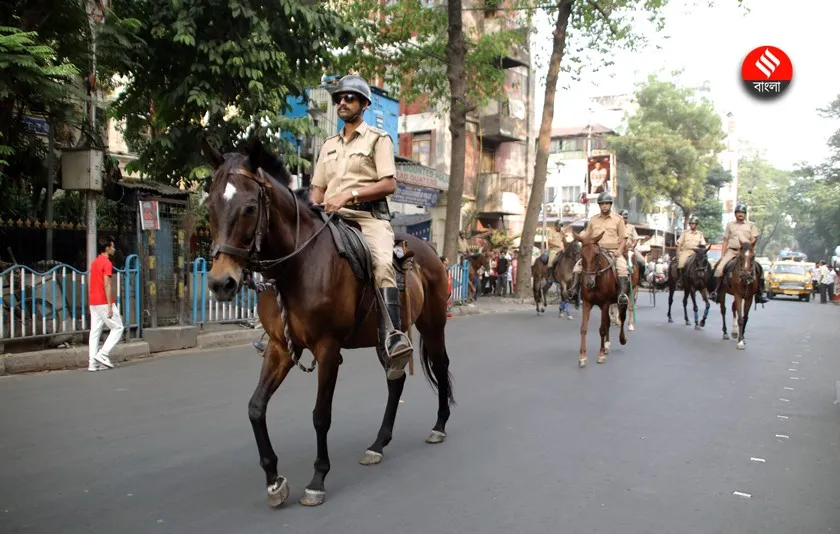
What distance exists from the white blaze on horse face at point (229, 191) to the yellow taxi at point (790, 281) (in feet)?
116

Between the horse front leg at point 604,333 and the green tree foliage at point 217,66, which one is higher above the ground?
the green tree foliage at point 217,66

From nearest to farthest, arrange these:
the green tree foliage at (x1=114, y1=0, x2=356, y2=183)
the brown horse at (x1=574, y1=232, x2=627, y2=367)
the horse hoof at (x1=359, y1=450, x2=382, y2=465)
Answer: the horse hoof at (x1=359, y1=450, x2=382, y2=465), the brown horse at (x1=574, y1=232, x2=627, y2=367), the green tree foliage at (x1=114, y1=0, x2=356, y2=183)

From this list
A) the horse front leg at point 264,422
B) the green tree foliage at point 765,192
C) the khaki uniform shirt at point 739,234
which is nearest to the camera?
the horse front leg at point 264,422

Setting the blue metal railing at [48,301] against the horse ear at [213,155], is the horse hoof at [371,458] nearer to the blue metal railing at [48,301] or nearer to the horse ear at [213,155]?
the horse ear at [213,155]

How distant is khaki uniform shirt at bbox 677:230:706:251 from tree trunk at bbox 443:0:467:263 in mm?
6312

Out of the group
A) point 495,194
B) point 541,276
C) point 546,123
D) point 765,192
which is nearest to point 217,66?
point 541,276

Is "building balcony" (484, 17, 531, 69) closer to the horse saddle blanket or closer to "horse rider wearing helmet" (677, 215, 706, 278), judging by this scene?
"horse rider wearing helmet" (677, 215, 706, 278)

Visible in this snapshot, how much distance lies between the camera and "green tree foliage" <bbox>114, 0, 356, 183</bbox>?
12.2 m

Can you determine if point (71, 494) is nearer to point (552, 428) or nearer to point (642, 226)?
point (552, 428)

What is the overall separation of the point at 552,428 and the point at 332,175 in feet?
10.4

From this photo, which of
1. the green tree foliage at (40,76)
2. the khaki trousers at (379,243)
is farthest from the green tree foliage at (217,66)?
the khaki trousers at (379,243)

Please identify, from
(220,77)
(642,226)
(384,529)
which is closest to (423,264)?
(384,529)

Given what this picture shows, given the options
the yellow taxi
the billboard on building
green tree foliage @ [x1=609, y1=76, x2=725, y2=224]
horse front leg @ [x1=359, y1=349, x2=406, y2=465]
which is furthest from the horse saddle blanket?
green tree foliage @ [x1=609, y1=76, x2=725, y2=224]

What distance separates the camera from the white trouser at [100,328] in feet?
32.3
